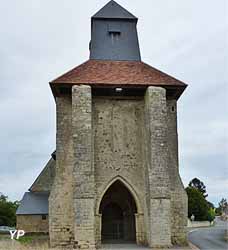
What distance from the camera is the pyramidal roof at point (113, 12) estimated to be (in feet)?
98.7

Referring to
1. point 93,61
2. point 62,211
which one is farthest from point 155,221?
point 93,61

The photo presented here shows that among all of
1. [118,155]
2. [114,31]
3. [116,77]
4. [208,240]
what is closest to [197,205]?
[208,240]

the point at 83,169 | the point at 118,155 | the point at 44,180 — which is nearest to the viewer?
the point at 83,169

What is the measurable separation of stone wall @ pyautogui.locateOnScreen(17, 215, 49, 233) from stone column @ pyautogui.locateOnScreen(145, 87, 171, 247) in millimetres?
14491

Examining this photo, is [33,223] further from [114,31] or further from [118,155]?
[114,31]

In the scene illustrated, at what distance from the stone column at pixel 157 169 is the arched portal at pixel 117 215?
3.64m

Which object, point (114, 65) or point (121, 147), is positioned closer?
point (121, 147)

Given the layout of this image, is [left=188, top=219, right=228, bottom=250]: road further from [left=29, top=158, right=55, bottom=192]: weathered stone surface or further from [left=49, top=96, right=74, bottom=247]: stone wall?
[left=29, top=158, right=55, bottom=192]: weathered stone surface

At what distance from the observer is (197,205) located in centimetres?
6619

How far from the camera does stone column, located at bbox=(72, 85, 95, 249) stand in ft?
72.5

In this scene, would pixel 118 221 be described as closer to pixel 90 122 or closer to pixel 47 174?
pixel 90 122

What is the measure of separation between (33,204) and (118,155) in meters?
14.1

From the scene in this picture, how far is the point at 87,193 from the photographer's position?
22312 millimetres

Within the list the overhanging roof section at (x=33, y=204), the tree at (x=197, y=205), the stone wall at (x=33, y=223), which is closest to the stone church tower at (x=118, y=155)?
the stone wall at (x=33, y=223)
